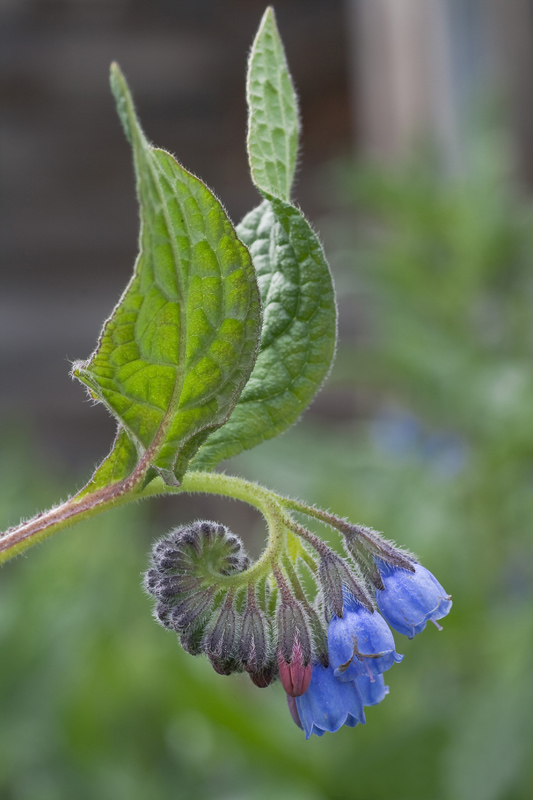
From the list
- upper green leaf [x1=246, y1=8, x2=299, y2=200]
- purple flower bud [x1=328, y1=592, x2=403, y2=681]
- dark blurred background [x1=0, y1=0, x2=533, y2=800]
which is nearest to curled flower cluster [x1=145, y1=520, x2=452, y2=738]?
purple flower bud [x1=328, y1=592, x2=403, y2=681]

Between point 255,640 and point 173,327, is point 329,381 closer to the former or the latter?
point 255,640

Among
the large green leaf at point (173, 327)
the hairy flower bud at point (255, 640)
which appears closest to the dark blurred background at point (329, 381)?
the hairy flower bud at point (255, 640)

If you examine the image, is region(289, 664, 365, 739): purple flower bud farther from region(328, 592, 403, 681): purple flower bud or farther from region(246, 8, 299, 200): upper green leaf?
region(246, 8, 299, 200): upper green leaf

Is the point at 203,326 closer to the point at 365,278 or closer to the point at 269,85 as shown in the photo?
the point at 269,85

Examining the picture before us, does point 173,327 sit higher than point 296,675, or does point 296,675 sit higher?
point 173,327

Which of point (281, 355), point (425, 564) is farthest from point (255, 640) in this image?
point (425, 564)

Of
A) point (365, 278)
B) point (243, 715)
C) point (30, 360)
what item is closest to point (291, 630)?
point (243, 715)

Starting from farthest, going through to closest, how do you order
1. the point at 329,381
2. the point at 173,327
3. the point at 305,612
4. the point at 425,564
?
the point at 329,381 → the point at 425,564 → the point at 305,612 → the point at 173,327
